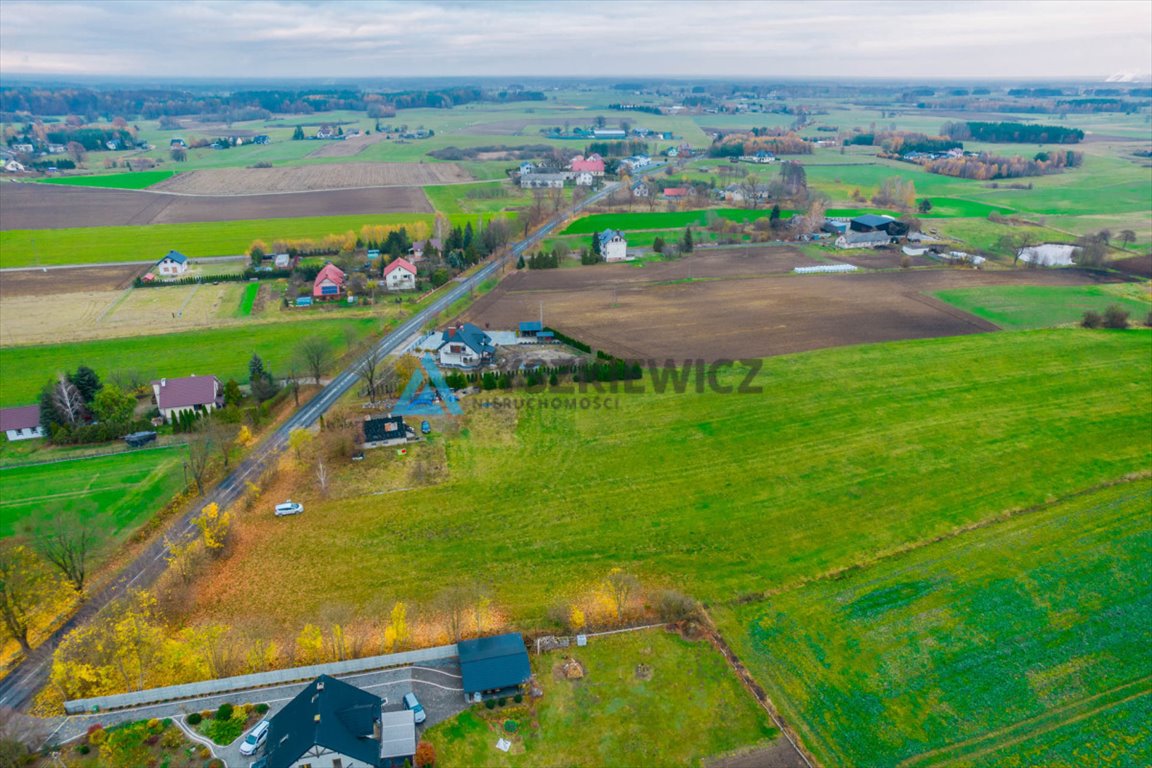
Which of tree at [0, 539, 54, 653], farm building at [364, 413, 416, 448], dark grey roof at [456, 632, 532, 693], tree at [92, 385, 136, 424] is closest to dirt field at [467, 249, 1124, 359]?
farm building at [364, 413, 416, 448]

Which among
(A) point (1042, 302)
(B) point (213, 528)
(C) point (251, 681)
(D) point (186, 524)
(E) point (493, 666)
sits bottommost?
(C) point (251, 681)

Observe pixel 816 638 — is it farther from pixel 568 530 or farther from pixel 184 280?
pixel 184 280

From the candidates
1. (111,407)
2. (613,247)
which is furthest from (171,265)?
(613,247)

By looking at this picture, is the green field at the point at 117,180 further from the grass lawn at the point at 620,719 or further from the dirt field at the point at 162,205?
the grass lawn at the point at 620,719

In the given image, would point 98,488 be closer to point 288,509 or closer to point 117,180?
point 288,509

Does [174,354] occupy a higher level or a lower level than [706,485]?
higher

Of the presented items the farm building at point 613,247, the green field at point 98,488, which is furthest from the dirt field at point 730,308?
the green field at point 98,488
